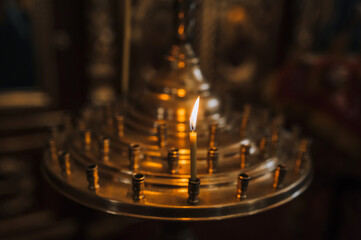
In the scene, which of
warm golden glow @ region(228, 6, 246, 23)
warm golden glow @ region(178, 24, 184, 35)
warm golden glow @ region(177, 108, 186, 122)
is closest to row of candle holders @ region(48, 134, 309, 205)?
warm golden glow @ region(177, 108, 186, 122)

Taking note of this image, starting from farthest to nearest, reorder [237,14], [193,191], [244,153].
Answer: [237,14] → [244,153] → [193,191]

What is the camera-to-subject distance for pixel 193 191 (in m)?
0.48

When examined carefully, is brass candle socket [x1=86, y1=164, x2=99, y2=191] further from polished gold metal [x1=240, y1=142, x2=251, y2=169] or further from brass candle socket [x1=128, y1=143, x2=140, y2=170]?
polished gold metal [x1=240, y1=142, x2=251, y2=169]

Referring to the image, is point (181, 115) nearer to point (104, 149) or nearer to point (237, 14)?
point (104, 149)

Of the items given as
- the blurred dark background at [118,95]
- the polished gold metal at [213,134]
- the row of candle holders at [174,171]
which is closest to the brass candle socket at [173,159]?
the row of candle holders at [174,171]

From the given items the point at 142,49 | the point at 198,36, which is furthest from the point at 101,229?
the point at 198,36

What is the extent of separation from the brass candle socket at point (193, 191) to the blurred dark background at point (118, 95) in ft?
4.05

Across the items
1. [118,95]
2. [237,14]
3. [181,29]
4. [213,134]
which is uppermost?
[237,14]

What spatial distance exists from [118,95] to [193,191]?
46.3 inches

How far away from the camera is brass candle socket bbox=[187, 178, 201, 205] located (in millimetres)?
474

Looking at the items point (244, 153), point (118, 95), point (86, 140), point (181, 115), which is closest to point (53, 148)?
point (86, 140)

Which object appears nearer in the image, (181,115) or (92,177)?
(92,177)

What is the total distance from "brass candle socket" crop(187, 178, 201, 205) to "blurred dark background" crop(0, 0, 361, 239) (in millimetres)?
1236

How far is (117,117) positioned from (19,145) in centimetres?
142
